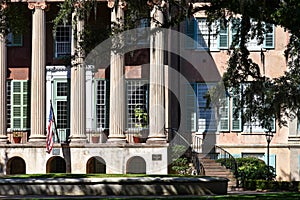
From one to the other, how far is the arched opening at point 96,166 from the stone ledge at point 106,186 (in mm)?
13023

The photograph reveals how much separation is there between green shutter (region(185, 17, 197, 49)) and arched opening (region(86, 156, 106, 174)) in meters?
7.15

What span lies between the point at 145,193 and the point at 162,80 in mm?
13059

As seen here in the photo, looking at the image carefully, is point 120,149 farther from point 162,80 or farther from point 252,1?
point 252,1

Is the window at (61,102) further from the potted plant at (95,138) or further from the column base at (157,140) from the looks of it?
the column base at (157,140)

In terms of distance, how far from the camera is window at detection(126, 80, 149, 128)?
138 ft

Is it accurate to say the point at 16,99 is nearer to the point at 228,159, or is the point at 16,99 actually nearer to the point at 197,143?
the point at 197,143

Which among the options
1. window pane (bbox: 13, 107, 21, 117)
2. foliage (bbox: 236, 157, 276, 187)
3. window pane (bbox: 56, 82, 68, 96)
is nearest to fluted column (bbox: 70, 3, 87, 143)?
window pane (bbox: 56, 82, 68, 96)

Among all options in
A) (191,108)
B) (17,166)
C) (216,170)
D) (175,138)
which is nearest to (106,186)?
(216,170)

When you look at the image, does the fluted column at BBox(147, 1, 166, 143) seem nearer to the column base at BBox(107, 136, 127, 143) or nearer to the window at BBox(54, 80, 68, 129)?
the column base at BBox(107, 136, 127, 143)

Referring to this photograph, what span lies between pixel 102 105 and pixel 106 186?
47.9ft

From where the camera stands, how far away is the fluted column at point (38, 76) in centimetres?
4031

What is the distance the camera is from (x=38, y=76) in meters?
40.4

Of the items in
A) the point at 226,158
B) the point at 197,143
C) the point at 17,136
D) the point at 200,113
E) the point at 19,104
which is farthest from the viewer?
the point at 200,113

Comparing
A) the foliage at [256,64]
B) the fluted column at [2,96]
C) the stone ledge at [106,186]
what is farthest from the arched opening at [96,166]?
the foliage at [256,64]
